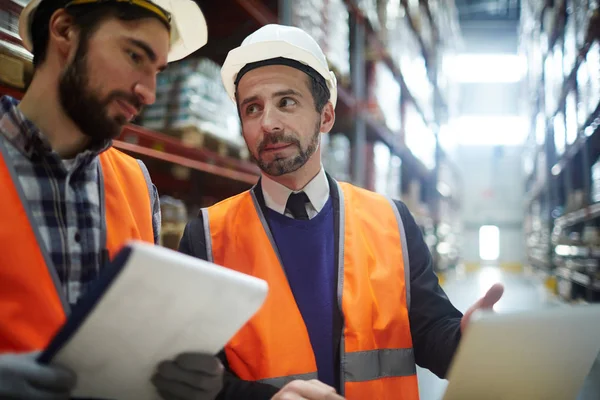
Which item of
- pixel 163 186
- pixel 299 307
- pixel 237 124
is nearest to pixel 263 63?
pixel 299 307

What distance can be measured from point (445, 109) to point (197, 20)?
13722 millimetres

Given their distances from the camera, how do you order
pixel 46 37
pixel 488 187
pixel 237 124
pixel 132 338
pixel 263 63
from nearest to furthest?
pixel 132 338 < pixel 46 37 < pixel 263 63 < pixel 237 124 < pixel 488 187

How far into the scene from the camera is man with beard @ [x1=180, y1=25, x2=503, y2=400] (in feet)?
5.18

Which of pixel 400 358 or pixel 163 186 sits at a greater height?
pixel 163 186

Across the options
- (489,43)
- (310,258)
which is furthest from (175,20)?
(489,43)

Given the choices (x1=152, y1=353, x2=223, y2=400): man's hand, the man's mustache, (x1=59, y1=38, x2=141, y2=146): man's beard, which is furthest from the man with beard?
(x1=59, y1=38, x2=141, y2=146): man's beard

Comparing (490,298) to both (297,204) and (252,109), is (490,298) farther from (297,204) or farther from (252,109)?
(252,109)

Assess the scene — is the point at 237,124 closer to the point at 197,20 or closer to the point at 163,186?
the point at 163,186

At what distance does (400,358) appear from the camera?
171cm

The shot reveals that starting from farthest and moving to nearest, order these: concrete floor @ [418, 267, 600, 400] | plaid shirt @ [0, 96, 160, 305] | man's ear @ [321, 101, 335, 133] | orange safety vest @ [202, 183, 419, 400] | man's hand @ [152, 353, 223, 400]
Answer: concrete floor @ [418, 267, 600, 400], man's ear @ [321, 101, 335, 133], orange safety vest @ [202, 183, 419, 400], plaid shirt @ [0, 96, 160, 305], man's hand @ [152, 353, 223, 400]

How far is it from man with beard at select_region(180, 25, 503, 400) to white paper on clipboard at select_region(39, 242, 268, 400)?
0.56 metres

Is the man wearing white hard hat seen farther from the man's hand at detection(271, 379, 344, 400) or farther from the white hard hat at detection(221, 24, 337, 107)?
the white hard hat at detection(221, 24, 337, 107)

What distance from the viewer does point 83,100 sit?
4.26ft

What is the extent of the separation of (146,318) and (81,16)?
37.2 inches
